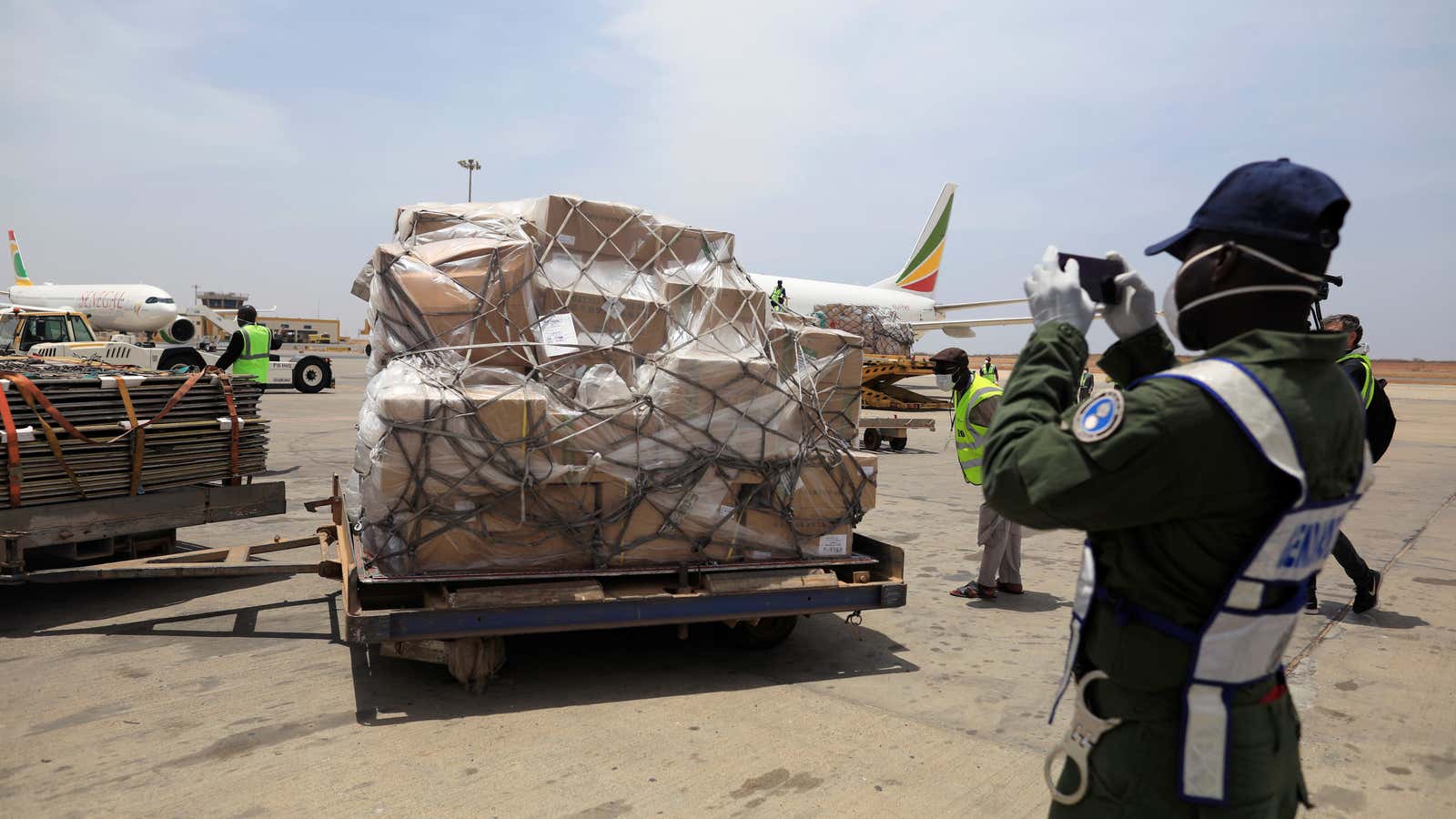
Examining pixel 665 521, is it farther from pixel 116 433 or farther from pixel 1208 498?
pixel 116 433

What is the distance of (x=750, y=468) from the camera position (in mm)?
4695

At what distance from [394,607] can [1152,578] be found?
12.1 ft

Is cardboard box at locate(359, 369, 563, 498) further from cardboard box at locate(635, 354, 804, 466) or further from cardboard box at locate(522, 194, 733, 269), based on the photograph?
cardboard box at locate(522, 194, 733, 269)

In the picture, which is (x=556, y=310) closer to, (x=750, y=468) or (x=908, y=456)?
(x=750, y=468)

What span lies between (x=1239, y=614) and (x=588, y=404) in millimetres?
3241

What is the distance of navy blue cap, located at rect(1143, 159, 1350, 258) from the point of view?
1.65m

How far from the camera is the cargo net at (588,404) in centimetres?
419

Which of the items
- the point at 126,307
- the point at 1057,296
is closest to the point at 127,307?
the point at 126,307

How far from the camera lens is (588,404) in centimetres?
444

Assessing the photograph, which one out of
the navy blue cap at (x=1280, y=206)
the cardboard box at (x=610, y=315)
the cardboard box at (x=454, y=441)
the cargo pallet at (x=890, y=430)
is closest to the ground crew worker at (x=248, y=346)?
the cardboard box at (x=610, y=315)

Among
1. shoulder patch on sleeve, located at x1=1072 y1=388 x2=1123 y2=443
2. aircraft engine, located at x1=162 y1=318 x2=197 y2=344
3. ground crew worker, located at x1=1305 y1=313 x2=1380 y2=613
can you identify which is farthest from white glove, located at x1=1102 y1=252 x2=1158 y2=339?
aircraft engine, located at x1=162 y1=318 x2=197 y2=344

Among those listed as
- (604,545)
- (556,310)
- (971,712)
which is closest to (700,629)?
(604,545)

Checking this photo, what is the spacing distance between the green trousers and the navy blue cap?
0.86 metres

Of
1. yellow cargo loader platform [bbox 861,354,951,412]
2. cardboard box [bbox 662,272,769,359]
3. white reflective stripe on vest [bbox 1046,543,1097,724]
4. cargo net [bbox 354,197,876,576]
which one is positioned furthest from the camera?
yellow cargo loader platform [bbox 861,354,951,412]
